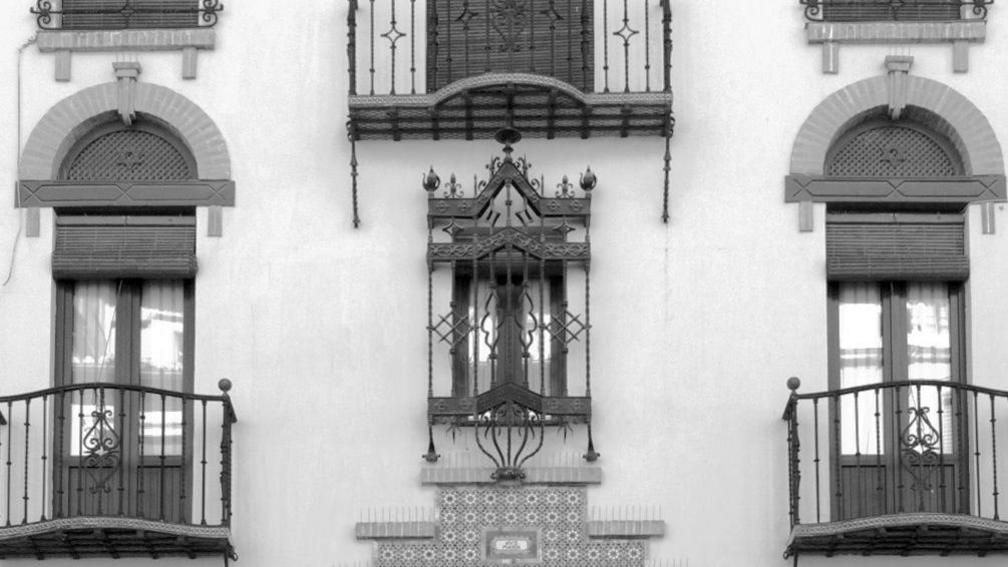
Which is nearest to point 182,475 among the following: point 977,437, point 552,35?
point 552,35

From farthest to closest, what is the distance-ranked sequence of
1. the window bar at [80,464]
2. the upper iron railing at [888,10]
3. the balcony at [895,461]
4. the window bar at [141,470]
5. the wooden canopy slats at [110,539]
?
the upper iron railing at [888,10] → the window bar at [141,470] → the window bar at [80,464] → the balcony at [895,461] → the wooden canopy slats at [110,539]

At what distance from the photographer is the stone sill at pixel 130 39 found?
21.8m

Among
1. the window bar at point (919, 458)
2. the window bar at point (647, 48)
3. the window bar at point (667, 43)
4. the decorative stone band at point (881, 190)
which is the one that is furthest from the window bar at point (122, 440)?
the window bar at point (919, 458)

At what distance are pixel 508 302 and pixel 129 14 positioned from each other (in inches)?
145

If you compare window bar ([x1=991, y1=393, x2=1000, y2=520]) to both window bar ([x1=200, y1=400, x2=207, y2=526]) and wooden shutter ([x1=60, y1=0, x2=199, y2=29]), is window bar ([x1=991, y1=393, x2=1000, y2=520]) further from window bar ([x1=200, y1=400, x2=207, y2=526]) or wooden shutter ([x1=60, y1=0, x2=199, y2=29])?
wooden shutter ([x1=60, y1=0, x2=199, y2=29])

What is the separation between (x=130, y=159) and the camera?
71.6 ft

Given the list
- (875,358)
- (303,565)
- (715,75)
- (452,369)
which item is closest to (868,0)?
(715,75)

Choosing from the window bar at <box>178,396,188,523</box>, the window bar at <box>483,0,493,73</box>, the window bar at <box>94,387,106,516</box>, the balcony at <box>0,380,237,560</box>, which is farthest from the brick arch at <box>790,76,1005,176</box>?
the window bar at <box>94,387,106,516</box>

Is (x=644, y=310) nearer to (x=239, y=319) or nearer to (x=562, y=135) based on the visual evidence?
(x=562, y=135)

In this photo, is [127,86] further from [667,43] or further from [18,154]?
[667,43]

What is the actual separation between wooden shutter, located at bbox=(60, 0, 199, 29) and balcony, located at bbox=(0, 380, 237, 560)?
2.81m

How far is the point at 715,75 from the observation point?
21.8m

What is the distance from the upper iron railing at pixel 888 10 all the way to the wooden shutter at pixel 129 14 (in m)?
4.69

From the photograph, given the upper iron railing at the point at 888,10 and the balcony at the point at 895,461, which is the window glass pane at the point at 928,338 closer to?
the balcony at the point at 895,461
